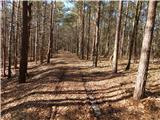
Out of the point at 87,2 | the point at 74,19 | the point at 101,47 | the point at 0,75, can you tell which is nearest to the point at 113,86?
the point at 0,75

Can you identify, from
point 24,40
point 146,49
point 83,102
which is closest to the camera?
point 146,49

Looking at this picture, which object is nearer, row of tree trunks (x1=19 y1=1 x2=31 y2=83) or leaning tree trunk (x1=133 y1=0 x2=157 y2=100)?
leaning tree trunk (x1=133 y1=0 x2=157 y2=100)

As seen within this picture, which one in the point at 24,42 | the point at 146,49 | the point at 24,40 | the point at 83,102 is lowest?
the point at 83,102

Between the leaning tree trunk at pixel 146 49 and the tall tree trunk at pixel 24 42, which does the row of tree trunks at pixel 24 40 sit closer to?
the tall tree trunk at pixel 24 42

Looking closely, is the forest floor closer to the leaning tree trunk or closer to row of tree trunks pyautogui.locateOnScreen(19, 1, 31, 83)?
the leaning tree trunk

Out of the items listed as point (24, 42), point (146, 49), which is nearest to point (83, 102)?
point (146, 49)

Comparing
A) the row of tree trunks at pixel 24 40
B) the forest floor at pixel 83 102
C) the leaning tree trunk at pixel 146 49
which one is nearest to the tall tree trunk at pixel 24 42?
the row of tree trunks at pixel 24 40

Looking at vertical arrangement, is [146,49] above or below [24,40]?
below

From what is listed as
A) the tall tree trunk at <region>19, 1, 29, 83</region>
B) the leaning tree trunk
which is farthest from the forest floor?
the tall tree trunk at <region>19, 1, 29, 83</region>

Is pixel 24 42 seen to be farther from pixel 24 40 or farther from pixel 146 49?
pixel 146 49

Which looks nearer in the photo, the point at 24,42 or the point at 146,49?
the point at 146,49

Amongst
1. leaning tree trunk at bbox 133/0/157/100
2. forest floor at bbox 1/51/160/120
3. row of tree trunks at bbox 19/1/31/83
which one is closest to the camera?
forest floor at bbox 1/51/160/120

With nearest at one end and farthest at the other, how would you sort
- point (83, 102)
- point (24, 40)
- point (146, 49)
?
point (146, 49) → point (83, 102) → point (24, 40)

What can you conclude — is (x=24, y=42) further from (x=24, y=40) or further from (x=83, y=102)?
(x=83, y=102)
